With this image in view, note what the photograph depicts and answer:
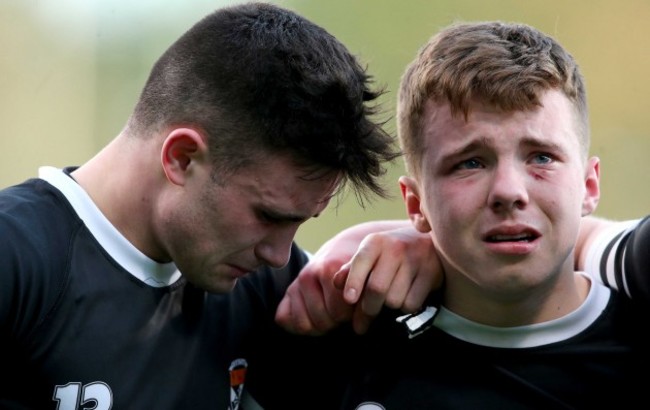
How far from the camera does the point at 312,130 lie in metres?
1.33

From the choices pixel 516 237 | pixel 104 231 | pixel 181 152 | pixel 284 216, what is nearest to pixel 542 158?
pixel 516 237

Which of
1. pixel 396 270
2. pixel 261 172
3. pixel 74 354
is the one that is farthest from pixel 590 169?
pixel 74 354

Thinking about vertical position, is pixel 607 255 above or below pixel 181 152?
below

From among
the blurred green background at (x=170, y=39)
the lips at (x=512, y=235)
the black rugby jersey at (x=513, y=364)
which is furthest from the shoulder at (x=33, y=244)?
the blurred green background at (x=170, y=39)

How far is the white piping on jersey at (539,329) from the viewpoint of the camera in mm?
1317

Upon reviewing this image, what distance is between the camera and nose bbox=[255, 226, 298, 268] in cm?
136

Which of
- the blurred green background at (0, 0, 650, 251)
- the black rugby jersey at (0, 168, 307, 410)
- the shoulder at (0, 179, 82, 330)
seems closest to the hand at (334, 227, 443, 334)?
the black rugby jersey at (0, 168, 307, 410)

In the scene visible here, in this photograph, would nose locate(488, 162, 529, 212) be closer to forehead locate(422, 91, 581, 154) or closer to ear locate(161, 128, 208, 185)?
forehead locate(422, 91, 581, 154)

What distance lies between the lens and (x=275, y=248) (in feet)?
4.47

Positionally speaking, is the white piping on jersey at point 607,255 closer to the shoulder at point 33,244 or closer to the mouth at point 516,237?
the mouth at point 516,237

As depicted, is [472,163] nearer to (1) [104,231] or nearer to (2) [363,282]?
(2) [363,282]

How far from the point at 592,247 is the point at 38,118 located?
99.1 inches

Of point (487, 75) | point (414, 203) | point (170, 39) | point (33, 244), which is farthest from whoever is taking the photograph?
point (170, 39)

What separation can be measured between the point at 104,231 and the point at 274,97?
1.04 ft
